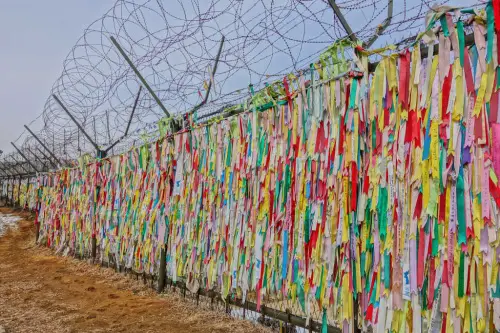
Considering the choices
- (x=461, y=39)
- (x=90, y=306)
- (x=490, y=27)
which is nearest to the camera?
(x=490, y=27)

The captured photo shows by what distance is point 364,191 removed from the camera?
2.67 meters

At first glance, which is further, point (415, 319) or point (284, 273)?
point (284, 273)

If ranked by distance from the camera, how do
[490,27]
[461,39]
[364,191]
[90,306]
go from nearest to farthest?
1. [490,27]
2. [461,39]
3. [364,191]
4. [90,306]

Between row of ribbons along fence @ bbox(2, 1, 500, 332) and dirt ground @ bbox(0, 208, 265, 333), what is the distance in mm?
329

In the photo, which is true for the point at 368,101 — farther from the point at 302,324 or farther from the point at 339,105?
the point at 302,324

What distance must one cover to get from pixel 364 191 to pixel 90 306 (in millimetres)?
3633

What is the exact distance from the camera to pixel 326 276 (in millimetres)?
2934

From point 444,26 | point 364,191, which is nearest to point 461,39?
point 444,26

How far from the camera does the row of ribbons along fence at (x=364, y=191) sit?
6.90 ft

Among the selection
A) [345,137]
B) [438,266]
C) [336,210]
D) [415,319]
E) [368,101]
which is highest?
[368,101]

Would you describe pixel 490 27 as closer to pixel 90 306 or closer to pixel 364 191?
pixel 364 191

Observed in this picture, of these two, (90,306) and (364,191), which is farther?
(90,306)

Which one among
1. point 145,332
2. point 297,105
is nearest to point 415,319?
point 297,105

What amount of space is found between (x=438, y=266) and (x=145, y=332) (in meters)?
2.65
